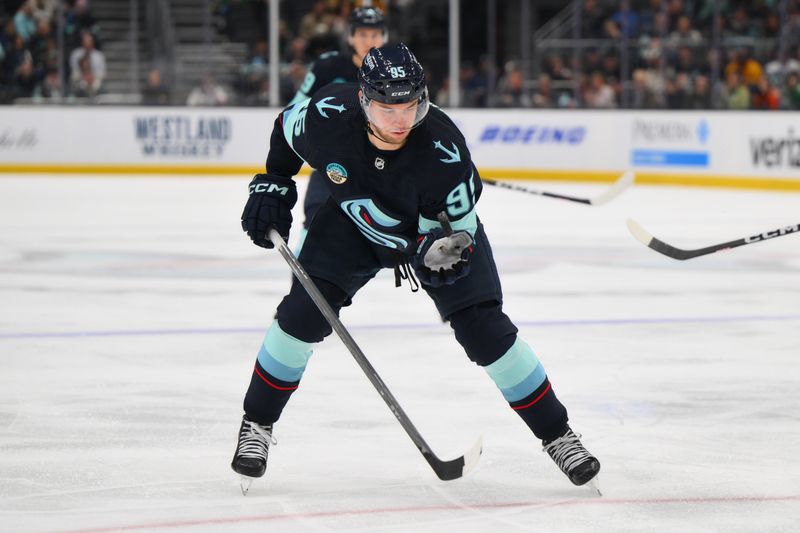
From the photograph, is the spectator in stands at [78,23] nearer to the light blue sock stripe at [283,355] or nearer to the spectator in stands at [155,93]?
the spectator in stands at [155,93]

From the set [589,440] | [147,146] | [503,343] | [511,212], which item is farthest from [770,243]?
[147,146]

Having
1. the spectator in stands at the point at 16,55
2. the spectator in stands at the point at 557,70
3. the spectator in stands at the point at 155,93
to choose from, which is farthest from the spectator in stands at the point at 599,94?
the spectator in stands at the point at 16,55

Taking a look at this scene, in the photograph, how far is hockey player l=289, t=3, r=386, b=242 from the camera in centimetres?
535

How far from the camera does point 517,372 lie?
3037 mm

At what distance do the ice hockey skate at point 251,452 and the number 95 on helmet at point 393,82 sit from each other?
0.78 m

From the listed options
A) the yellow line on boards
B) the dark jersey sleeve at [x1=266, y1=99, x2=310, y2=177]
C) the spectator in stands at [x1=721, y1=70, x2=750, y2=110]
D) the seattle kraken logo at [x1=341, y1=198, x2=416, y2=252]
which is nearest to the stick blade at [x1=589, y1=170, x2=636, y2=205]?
the dark jersey sleeve at [x1=266, y1=99, x2=310, y2=177]

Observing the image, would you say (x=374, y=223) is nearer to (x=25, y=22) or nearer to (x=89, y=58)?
(x=89, y=58)

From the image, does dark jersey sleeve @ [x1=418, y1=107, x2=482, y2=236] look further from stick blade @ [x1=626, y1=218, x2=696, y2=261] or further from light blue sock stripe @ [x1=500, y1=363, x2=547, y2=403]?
stick blade @ [x1=626, y1=218, x2=696, y2=261]

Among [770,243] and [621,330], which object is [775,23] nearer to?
[770,243]

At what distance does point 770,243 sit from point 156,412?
17.5 feet

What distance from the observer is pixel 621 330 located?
5.35 m

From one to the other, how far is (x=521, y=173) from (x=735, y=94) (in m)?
2.13

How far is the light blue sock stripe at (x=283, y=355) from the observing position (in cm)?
306

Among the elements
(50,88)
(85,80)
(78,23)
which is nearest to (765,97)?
(85,80)
